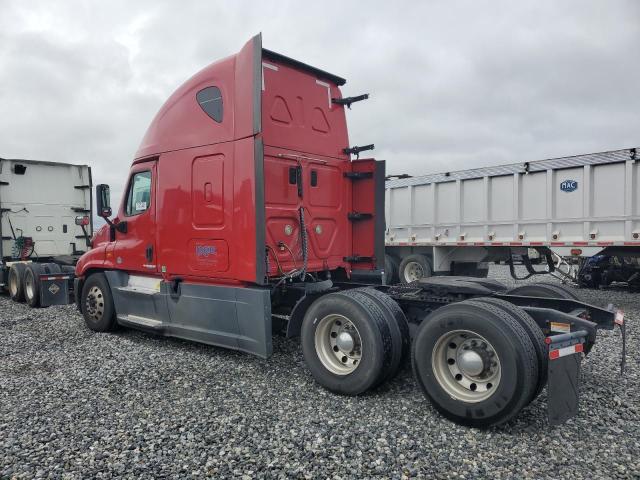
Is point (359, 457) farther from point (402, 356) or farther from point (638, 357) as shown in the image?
point (638, 357)

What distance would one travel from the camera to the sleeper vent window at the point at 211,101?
5441 millimetres

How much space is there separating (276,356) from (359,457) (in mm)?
2619

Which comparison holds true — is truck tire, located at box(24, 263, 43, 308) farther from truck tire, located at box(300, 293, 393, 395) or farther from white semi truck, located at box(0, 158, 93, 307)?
truck tire, located at box(300, 293, 393, 395)

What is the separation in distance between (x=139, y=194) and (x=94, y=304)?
191 cm

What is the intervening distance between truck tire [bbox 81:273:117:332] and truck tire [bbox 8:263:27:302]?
4.24m

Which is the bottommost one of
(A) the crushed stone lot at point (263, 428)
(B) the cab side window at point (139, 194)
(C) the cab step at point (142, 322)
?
(A) the crushed stone lot at point (263, 428)

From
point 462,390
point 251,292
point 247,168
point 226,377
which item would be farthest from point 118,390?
point 462,390

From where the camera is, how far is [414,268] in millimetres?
12633

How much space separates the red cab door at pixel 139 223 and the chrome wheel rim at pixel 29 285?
446cm

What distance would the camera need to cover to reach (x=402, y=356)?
4480 mm

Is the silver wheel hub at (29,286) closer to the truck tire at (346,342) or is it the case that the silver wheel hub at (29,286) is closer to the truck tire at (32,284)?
the truck tire at (32,284)

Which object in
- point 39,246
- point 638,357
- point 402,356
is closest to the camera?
point 402,356

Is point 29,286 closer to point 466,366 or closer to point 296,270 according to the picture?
point 296,270

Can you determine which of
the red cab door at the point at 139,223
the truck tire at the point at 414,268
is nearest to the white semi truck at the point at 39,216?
the red cab door at the point at 139,223
